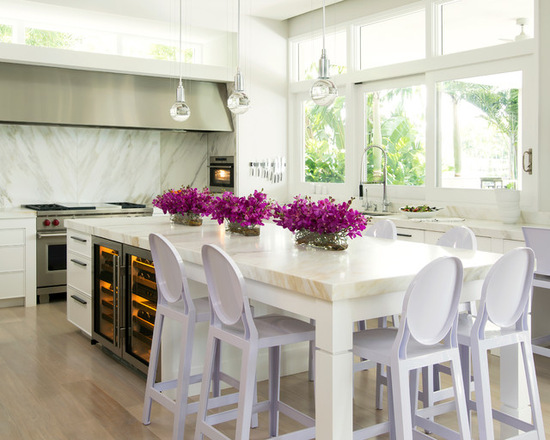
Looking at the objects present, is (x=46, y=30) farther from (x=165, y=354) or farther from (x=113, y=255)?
(x=165, y=354)

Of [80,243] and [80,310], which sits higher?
[80,243]

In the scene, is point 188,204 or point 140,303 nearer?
point 140,303

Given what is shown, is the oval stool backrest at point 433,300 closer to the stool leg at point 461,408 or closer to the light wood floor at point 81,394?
the stool leg at point 461,408

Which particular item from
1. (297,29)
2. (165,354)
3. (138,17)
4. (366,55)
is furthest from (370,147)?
(165,354)

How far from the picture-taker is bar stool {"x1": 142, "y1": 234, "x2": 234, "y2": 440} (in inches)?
119

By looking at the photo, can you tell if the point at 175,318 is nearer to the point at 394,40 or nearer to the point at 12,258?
the point at 12,258

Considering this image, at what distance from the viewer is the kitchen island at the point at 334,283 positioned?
2281 mm

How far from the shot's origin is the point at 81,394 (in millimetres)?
3617

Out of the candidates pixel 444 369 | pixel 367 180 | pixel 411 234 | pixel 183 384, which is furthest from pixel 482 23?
pixel 183 384

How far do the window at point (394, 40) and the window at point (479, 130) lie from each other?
0.49m

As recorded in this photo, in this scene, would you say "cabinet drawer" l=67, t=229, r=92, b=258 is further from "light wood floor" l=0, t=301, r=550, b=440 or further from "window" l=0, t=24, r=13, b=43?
"window" l=0, t=24, r=13, b=43

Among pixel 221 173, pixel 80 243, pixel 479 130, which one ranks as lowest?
pixel 80 243

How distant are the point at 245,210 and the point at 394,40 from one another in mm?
2993

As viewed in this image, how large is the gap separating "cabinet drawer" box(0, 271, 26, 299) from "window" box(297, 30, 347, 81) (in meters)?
3.54
